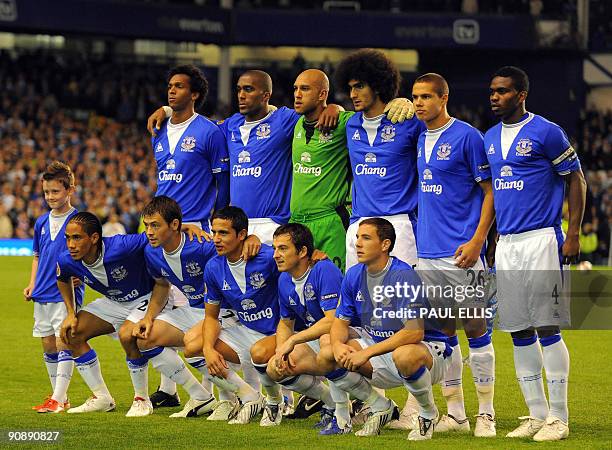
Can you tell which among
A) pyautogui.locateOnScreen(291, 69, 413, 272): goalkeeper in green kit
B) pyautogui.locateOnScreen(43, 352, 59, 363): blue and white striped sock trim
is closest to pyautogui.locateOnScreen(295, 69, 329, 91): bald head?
pyautogui.locateOnScreen(291, 69, 413, 272): goalkeeper in green kit

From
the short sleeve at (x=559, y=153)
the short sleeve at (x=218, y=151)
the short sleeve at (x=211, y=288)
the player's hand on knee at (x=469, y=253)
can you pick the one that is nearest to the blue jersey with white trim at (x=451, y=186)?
the player's hand on knee at (x=469, y=253)

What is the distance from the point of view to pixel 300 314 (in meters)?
7.89

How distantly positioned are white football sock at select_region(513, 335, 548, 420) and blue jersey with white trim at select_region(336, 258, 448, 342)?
19.2 inches

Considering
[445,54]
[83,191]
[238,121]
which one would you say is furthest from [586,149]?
[238,121]

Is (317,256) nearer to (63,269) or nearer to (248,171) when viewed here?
(248,171)

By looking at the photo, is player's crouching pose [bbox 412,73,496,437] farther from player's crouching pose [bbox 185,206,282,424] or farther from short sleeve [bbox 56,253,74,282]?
short sleeve [bbox 56,253,74,282]

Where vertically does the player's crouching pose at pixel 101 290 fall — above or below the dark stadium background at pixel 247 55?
below

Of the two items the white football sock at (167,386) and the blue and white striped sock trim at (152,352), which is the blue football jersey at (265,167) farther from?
the white football sock at (167,386)

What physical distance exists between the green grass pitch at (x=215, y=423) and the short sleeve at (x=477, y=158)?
63.5 inches

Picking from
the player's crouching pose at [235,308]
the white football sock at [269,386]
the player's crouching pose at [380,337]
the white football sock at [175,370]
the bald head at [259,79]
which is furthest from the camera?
the bald head at [259,79]

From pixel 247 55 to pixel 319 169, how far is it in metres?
30.2

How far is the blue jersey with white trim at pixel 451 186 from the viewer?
25.1 feet

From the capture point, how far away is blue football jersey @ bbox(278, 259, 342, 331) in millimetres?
7672

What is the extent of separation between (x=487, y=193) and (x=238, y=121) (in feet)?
6.97
